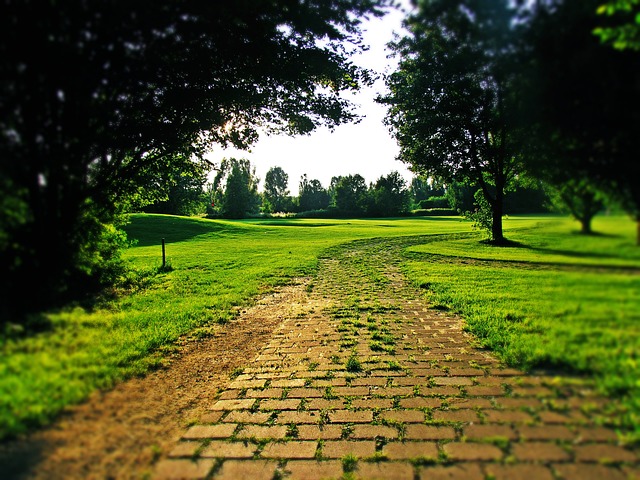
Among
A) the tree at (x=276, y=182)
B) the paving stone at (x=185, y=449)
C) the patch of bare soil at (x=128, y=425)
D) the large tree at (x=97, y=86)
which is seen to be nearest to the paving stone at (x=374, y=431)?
the paving stone at (x=185, y=449)

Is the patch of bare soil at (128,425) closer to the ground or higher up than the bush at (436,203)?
closer to the ground

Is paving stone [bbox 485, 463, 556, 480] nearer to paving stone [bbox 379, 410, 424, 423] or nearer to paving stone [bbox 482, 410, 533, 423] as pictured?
paving stone [bbox 482, 410, 533, 423]

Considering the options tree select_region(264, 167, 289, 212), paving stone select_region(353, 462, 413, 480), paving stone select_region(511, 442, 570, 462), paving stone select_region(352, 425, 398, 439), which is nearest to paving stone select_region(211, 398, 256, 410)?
paving stone select_region(352, 425, 398, 439)

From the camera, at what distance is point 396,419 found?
10.4ft

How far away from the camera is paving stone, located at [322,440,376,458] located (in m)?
2.74

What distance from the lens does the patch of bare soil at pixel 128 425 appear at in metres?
2.03

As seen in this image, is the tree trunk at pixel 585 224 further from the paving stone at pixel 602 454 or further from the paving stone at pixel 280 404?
the paving stone at pixel 280 404

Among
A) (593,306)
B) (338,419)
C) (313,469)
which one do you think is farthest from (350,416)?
(593,306)

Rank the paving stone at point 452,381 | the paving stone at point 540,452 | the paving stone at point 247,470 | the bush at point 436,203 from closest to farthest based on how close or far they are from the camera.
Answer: the paving stone at point 540,452 < the paving stone at point 247,470 < the paving stone at point 452,381 < the bush at point 436,203

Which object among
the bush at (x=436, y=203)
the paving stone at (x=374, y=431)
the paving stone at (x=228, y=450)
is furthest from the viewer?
the bush at (x=436, y=203)

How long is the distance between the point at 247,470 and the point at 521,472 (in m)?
1.77

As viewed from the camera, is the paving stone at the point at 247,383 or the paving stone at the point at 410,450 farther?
the paving stone at the point at 247,383

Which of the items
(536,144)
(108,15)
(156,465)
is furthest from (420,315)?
(108,15)

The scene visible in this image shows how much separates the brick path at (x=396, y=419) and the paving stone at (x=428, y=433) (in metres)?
0.02
